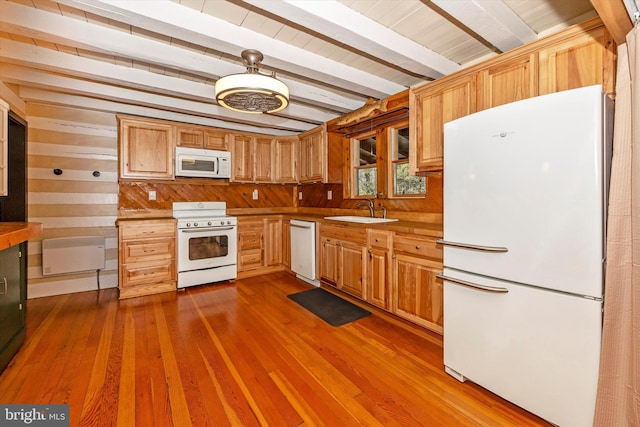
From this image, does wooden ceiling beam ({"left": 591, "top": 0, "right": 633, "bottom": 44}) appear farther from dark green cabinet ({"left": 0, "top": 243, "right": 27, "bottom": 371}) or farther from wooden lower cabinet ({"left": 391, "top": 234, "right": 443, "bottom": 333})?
dark green cabinet ({"left": 0, "top": 243, "right": 27, "bottom": 371})

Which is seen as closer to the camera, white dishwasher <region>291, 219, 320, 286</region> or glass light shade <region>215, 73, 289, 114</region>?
glass light shade <region>215, 73, 289, 114</region>

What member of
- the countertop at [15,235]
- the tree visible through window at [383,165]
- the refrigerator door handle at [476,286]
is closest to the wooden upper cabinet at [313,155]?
the tree visible through window at [383,165]

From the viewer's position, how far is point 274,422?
1491mm

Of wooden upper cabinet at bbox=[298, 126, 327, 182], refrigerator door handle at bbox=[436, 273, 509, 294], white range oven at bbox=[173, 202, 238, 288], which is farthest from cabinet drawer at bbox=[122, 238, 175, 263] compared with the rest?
refrigerator door handle at bbox=[436, 273, 509, 294]

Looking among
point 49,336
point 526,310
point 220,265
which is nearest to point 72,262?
point 49,336

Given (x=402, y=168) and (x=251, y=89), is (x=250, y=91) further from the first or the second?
(x=402, y=168)

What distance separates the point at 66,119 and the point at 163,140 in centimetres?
114

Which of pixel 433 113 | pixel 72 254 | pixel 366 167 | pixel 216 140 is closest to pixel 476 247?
pixel 433 113

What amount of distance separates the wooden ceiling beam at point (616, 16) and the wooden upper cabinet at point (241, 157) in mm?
4068

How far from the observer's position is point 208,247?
3830 mm

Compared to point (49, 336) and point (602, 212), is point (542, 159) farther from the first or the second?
point (49, 336)

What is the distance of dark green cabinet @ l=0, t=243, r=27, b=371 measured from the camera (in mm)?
1899

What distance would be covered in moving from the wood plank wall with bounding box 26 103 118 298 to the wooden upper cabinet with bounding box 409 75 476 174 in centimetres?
391

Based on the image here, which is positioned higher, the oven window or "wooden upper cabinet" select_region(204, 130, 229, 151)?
"wooden upper cabinet" select_region(204, 130, 229, 151)
